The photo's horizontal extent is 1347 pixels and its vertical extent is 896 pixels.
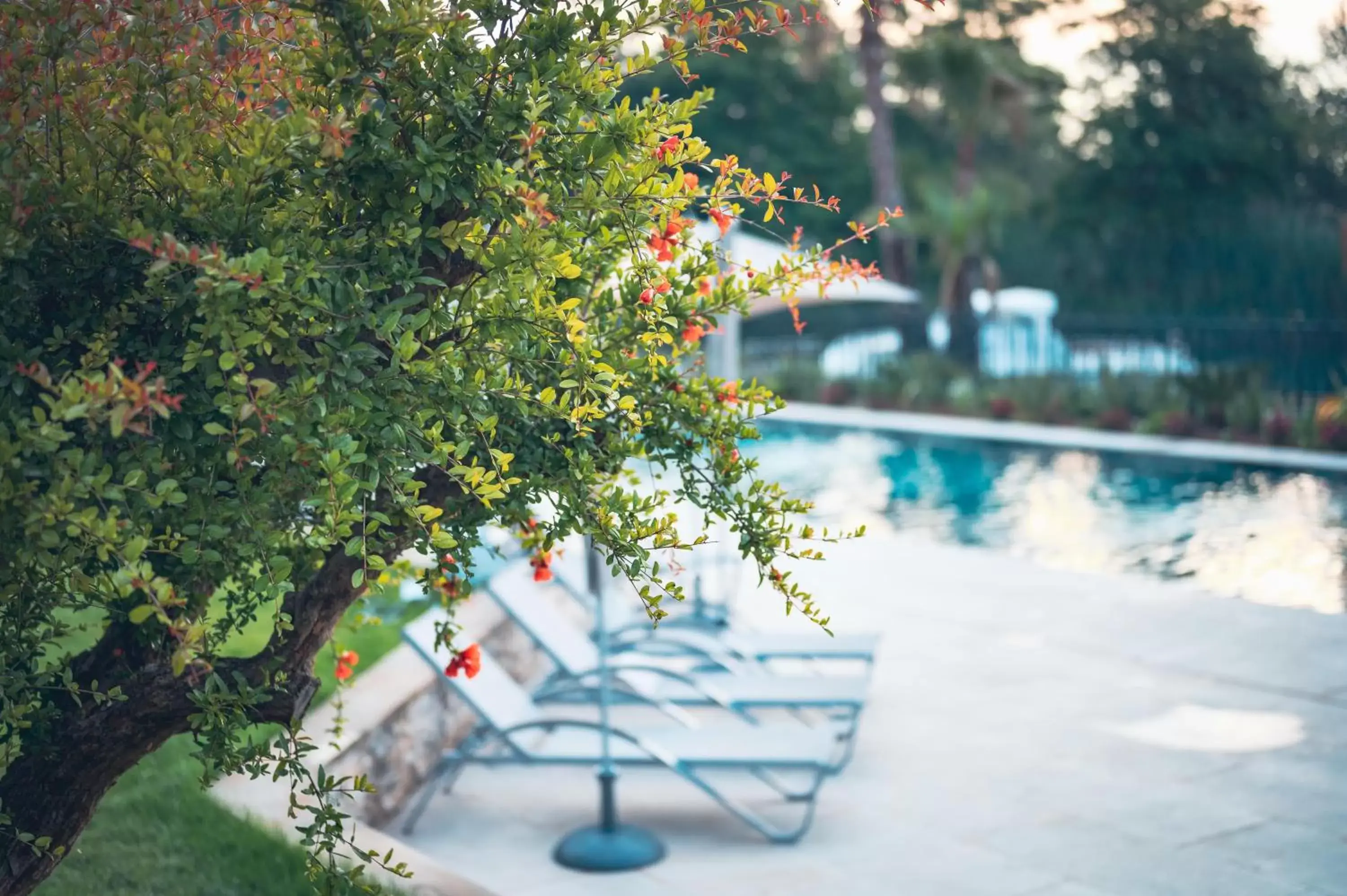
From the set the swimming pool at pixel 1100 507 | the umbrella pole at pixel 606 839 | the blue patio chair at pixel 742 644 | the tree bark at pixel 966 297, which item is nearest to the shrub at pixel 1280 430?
the swimming pool at pixel 1100 507

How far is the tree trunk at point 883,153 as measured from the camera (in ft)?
88.1

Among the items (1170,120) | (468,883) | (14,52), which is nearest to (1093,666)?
(468,883)

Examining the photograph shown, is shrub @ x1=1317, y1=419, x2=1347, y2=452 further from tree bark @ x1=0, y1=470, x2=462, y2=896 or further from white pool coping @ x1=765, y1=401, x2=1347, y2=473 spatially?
tree bark @ x1=0, y1=470, x2=462, y2=896

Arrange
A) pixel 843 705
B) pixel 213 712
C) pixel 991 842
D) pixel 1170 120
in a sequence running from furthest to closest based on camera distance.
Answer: pixel 1170 120, pixel 843 705, pixel 991 842, pixel 213 712

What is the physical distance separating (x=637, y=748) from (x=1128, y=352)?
79.2 feet

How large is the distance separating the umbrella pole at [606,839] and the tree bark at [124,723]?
2361mm

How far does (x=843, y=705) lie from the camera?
6316 mm

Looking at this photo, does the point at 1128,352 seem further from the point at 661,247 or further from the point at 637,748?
the point at 661,247

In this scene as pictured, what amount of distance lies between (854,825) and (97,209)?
14.3 feet

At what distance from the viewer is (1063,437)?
1911 cm

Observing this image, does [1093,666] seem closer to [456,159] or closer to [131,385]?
[456,159]

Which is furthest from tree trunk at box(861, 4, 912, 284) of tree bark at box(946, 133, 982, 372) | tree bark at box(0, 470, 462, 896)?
tree bark at box(0, 470, 462, 896)

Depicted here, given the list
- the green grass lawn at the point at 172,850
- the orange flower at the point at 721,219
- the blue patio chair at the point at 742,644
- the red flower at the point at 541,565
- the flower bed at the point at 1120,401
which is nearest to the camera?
the orange flower at the point at 721,219

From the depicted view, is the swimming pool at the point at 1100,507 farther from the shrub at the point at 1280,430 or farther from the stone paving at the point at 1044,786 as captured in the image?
the stone paving at the point at 1044,786
